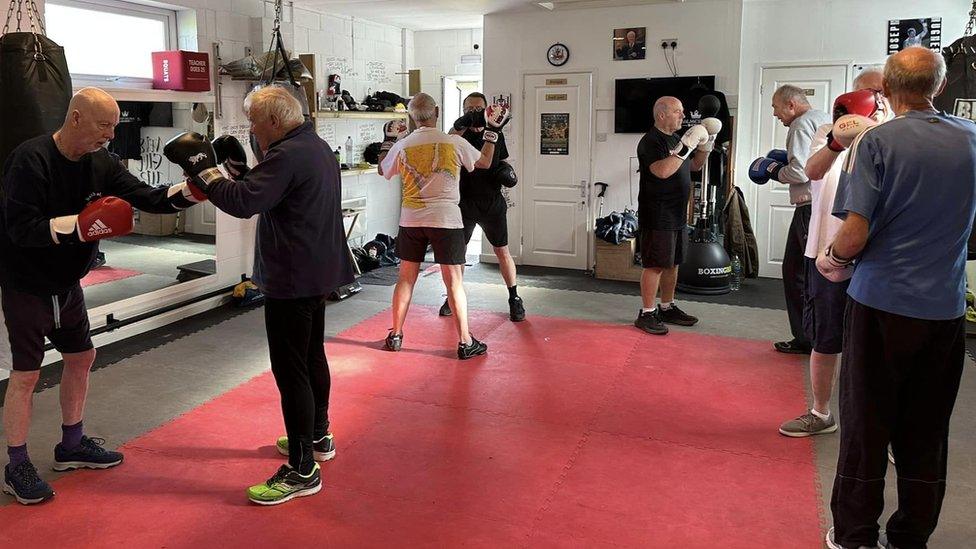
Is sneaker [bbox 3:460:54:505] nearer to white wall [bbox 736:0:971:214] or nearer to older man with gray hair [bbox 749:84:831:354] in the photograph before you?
older man with gray hair [bbox 749:84:831:354]

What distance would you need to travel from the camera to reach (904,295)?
236 centimetres

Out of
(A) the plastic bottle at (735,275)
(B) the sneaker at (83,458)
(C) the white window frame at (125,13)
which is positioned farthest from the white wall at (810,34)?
(B) the sneaker at (83,458)

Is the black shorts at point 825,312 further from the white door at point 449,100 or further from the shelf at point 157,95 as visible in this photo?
the white door at point 449,100

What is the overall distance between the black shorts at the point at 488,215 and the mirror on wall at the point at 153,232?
221cm

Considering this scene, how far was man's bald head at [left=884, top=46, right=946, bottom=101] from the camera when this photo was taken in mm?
2270

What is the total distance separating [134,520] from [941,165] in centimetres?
306

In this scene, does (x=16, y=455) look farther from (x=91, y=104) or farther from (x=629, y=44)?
(x=629, y=44)

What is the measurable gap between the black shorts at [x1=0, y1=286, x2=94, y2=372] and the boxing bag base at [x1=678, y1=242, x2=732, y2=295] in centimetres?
507

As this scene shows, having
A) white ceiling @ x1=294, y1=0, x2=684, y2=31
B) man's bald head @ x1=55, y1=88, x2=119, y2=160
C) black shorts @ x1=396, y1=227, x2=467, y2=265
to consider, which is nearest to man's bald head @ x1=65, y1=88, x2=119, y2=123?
man's bald head @ x1=55, y1=88, x2=119, y2=160

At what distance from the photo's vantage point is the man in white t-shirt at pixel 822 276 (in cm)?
297

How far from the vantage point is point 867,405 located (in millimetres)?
2471

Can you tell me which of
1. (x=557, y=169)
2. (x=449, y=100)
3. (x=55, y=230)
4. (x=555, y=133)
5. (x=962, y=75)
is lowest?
(x=55, y=230)

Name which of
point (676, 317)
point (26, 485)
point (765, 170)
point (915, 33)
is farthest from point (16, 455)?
point (915, 33)

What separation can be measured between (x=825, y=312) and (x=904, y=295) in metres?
1.13
